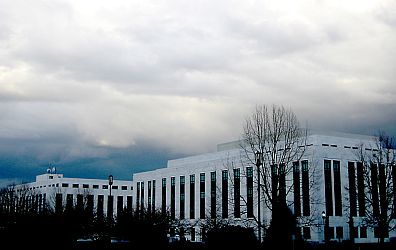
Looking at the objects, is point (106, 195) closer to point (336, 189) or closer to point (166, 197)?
point (166, 197)

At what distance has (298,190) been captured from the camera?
Result: 7188 centimetres

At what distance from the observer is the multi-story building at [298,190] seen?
73.7 m

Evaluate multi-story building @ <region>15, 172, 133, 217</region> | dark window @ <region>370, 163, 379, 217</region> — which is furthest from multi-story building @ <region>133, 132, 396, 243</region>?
multi-story building @ <region>15, 172, 133, 217</region>

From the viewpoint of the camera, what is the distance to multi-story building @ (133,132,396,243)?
242ft

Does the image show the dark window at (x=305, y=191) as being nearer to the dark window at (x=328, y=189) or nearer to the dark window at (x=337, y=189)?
the dark window at (x=328, y=189)

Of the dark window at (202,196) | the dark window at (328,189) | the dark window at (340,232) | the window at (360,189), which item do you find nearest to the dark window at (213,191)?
the dark window at (202,196)

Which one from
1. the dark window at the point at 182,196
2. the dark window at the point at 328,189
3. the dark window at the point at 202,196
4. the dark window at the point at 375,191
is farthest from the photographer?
the dark window at the point at 182,196

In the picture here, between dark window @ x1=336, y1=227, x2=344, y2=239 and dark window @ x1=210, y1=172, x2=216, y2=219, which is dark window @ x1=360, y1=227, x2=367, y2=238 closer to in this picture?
dark window @ x1=336, y1=227, x2=344, y2=239

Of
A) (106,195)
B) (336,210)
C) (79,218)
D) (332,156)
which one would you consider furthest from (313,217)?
(106,195)

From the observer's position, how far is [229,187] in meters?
89.2

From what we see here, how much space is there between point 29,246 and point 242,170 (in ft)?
165

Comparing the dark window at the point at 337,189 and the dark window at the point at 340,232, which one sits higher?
the dark window at the point at 337,189

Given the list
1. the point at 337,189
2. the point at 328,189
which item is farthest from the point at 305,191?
the point at 337,189

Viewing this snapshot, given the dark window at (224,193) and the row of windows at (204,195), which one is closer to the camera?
the row of windows at (204,195)
